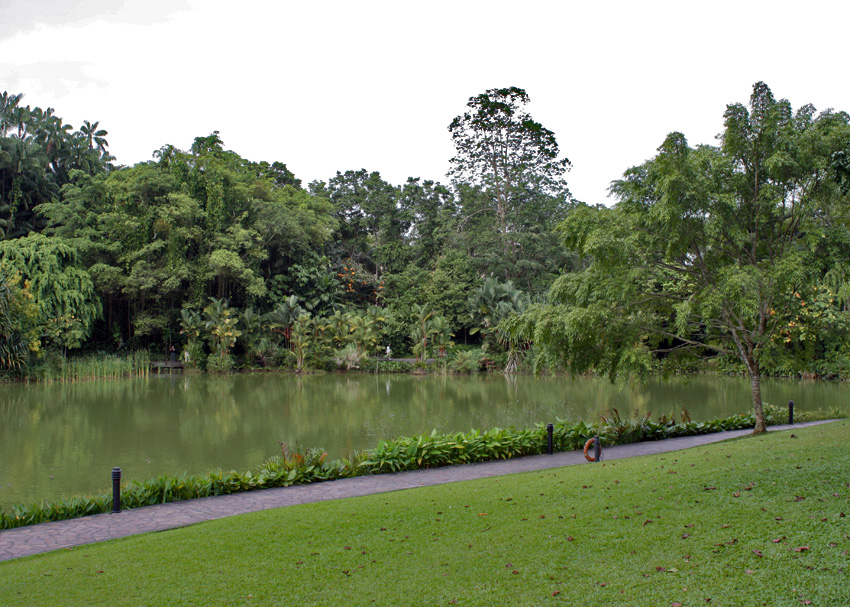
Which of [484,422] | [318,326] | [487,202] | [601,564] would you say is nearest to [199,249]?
[318,326]

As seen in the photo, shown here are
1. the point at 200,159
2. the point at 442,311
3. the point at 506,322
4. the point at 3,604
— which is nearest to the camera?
the point at 3,604

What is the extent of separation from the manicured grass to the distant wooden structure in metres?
29.2

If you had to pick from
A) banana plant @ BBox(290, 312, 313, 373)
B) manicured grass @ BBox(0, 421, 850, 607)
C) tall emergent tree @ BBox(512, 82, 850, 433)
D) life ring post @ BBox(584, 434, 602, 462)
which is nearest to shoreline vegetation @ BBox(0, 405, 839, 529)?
life ring post @ BBox(584, 434, 602, 462)

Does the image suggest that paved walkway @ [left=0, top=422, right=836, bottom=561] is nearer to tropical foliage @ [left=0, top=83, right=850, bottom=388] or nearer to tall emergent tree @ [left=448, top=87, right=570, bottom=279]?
tropical foliage @ [left=0, top=83, right=850, bottom=388]

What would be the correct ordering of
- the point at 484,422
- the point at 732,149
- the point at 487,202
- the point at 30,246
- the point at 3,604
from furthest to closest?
the point at 487,202 → the point at 30,246 → the point at 484,422 → the point at 732,149 → the point at 3,604

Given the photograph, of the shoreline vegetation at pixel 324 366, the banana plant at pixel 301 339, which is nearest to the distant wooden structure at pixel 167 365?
the shoreline vegetation at pixel 324 366

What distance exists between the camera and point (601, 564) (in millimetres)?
4664

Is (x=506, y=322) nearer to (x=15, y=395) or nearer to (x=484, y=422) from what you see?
(x=484, y=422)

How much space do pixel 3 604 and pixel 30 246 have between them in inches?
1201

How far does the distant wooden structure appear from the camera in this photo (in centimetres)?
3369

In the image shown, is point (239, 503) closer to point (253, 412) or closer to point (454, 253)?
point (253, 412)

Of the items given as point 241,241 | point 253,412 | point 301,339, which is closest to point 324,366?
point 301,339

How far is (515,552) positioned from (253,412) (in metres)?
15.3

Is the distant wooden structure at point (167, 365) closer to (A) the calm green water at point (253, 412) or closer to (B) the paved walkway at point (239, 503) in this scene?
(A) the calm green water at point (253, 412)
